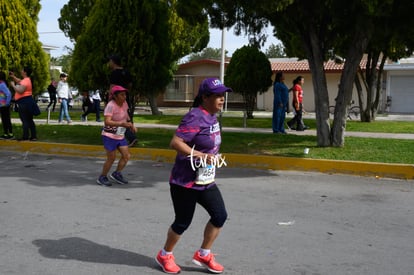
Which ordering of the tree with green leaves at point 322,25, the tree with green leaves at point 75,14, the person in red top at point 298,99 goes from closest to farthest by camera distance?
the tree with green leaves at point 322,25 < the person in red top at point 298,99 < the tree with green leaves at point 75,14

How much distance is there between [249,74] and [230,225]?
1475 centimetres

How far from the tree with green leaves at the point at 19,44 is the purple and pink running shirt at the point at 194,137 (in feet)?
33.7

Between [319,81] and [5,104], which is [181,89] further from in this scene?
[319,81]

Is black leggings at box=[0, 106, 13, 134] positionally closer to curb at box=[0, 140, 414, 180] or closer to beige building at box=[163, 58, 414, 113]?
curb at box=[0, 140, 414, 180]

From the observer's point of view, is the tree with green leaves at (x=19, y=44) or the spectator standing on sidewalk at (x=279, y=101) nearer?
the tree with green leaves at (x=19, y=44)

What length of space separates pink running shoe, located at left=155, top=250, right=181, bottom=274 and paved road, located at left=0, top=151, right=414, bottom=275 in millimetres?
77

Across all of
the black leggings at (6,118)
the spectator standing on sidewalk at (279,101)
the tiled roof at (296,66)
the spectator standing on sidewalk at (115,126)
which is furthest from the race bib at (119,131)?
the tiled roof at (296,66)

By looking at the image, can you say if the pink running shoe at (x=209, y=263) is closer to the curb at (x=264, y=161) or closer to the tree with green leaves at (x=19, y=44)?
the curb at (x=264, y=161)

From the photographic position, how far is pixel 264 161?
368 inches

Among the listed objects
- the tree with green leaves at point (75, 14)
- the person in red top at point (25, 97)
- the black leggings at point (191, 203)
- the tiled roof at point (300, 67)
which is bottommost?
the black leggings at point (191, 203)

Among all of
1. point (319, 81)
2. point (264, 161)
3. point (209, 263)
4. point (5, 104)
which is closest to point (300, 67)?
point (319, 81)

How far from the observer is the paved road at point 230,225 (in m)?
4.32

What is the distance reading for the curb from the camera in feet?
28.1

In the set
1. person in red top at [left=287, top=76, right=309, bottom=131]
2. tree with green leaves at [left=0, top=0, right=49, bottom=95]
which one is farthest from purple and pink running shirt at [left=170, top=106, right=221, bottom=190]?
person in red top at [left=287, top=76, right=309, bottom=131]
